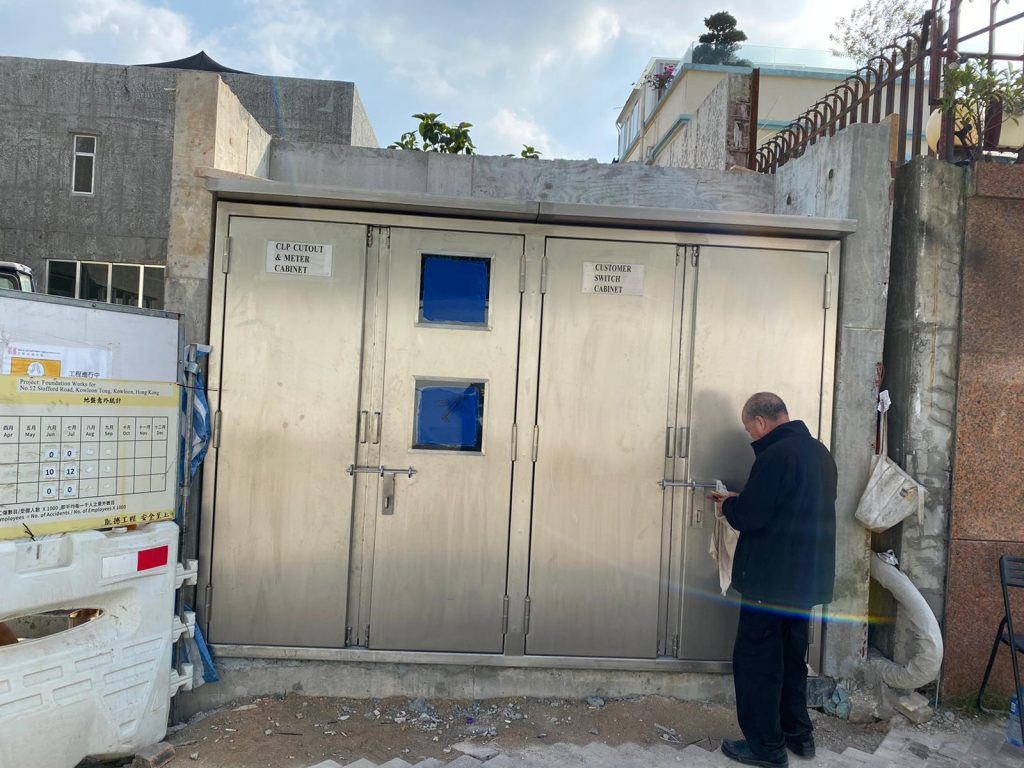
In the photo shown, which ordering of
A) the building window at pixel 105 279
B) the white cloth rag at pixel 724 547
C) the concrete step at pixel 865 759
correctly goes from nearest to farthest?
the concrete step at pixel 865 759
the white cloth rag at pixel 724 547
the building window at pixel 105 279

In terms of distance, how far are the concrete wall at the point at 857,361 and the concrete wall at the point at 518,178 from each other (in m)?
1.14

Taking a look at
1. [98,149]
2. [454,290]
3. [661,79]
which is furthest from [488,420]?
[661,79]

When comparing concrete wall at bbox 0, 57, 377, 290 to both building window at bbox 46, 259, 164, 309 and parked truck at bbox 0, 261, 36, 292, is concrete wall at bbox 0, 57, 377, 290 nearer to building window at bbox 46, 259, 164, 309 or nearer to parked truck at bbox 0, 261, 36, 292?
building window at bbox 46, 259, 164, 309

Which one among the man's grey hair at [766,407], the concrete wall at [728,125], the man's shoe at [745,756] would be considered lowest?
the man's shoe at [745,756]

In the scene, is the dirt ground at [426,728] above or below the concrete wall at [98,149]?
below

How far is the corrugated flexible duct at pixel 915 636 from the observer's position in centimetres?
391

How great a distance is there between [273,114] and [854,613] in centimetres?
1599

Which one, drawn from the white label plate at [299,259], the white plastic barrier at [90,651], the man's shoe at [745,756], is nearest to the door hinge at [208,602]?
the white plastic barrier at [90,651]

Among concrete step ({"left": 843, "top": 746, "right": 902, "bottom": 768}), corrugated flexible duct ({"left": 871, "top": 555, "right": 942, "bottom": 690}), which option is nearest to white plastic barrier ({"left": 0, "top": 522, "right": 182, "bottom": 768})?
concrete step ({"left": 843, "top": 746, "right": 902, "bottom": 768})

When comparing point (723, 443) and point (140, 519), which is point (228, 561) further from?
point (723, 443)

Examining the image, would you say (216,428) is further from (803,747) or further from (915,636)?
(915,636)

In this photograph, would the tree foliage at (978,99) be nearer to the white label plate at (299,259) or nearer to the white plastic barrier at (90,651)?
the white label plate at (299,259)

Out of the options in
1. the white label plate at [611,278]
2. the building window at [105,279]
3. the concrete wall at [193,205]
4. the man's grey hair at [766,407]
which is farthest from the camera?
the building window at [105,279]

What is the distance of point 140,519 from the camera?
3359 mm
